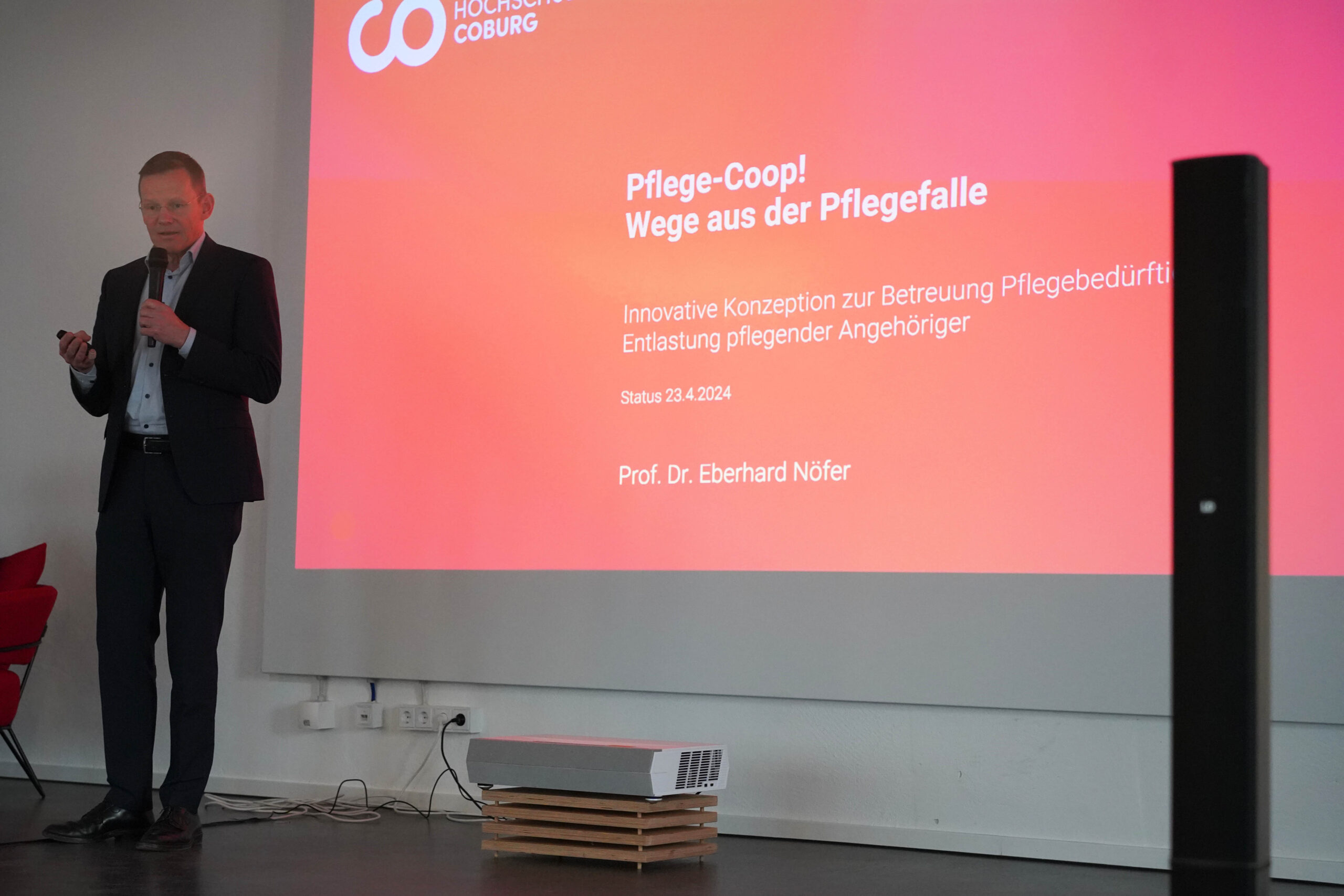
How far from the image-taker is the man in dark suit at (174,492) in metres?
3.08

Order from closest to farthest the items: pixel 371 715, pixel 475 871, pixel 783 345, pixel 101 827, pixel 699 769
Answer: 1. pixel 475 871
2. pixel 699 769
3. pixel 101 827
4. pixel 783 345
5. pixel 371 715

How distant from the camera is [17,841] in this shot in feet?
10.2

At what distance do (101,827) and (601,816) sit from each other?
120cm

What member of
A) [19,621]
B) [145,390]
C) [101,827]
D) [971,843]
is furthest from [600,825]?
[19,621]

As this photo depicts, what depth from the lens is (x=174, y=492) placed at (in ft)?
10.2

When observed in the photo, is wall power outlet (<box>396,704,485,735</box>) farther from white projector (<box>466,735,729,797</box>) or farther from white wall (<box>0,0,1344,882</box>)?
white projector (<box>466,735,729,797</box>)

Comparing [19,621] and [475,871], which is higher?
[19,621]

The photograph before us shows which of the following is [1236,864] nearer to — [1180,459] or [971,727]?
[1180,459]

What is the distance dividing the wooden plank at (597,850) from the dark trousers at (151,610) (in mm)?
726

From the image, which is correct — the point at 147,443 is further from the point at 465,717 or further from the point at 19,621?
the point at 465,717

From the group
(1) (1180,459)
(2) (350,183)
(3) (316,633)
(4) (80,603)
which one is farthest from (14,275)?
(1) (1180,459)

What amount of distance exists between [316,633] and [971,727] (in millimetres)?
2030

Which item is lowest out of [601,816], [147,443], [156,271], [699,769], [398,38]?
[601,816]

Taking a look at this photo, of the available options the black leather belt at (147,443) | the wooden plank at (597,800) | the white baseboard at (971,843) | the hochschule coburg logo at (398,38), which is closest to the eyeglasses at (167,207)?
the black leather belt at (147,443)
